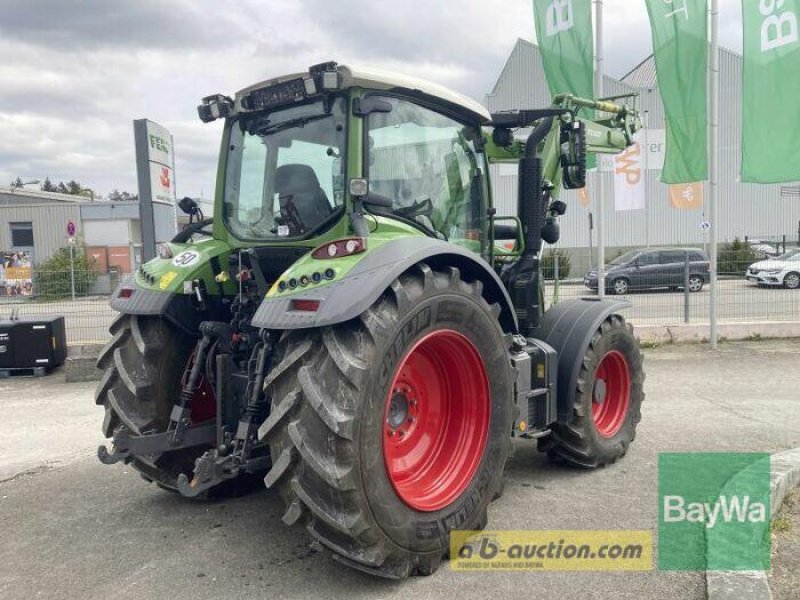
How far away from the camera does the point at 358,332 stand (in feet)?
9.87

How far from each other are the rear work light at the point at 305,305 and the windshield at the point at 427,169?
92 cm

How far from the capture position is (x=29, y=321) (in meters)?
9.47

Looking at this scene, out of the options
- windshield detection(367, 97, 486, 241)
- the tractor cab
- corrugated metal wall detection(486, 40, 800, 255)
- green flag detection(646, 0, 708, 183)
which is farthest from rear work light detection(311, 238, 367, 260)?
corrugated metal wall detection(486, 40, 800, 255)

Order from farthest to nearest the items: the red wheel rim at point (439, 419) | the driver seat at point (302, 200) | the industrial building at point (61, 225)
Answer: the industrial building at point (61, 225) < the driver seat at point (302, 200) < the red wheel rim at point (439, 419)

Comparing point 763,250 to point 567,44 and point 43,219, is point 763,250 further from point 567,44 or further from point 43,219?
point 43,219

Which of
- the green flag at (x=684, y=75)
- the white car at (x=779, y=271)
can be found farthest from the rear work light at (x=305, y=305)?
the white car at (x=779, y=271)

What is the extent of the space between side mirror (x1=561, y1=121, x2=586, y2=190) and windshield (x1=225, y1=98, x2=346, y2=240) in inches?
92.6

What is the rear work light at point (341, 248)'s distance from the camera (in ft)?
10.5

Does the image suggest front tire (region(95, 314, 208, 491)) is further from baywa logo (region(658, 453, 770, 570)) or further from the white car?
the white car

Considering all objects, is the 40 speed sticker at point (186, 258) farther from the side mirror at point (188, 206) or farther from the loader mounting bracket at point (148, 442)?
the loader mounting bracket at point (148, 442)

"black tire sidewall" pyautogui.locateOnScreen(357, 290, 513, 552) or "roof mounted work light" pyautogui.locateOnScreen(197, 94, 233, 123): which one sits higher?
"roof mounted work light" pyautogui.locateOnScreen(197, 94, 233, 123)

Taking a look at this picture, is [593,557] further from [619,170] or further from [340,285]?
[619,170]

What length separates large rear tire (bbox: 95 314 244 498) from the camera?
12.8 ft

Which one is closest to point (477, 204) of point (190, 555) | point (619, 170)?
point (190, 555)
